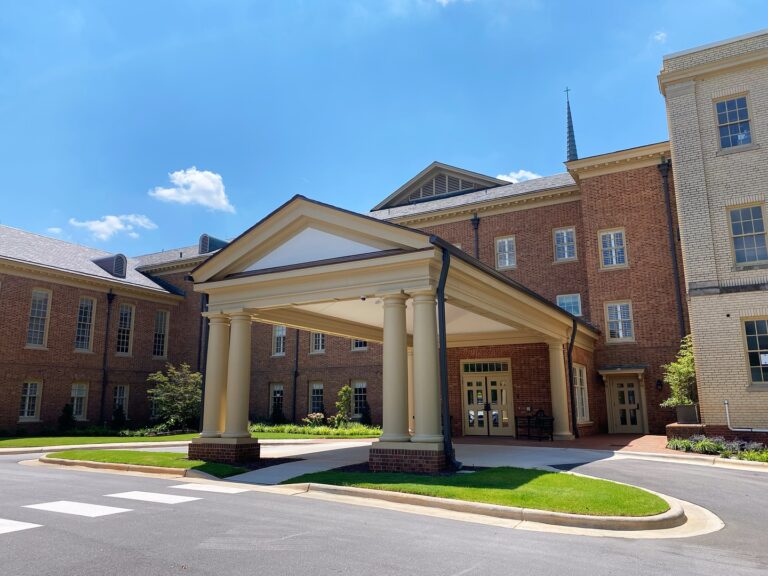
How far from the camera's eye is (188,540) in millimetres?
6703

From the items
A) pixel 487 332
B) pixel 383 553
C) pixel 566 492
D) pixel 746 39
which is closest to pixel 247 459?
pixel 566 492

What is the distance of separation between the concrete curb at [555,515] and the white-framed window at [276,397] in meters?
25.5

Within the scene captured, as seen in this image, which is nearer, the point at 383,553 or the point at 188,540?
the point at 383,553

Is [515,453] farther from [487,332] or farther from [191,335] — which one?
[191,335]

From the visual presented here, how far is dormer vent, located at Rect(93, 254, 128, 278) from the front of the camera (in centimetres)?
3550

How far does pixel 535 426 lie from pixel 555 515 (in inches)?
541

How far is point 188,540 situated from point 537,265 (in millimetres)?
24340

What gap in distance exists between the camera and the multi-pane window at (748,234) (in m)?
18.3

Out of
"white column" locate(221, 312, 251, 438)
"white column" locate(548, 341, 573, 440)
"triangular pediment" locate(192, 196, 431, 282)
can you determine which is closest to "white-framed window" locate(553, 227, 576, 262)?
"white column" locate(548, 341, 573, 440)

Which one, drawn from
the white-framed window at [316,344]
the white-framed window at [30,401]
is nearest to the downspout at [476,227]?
the white-framed window at [316,344]

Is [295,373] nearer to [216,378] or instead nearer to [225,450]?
[216,378]

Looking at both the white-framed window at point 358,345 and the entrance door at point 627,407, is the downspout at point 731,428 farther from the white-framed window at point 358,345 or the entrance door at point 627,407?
the white-framed window at point 358,345

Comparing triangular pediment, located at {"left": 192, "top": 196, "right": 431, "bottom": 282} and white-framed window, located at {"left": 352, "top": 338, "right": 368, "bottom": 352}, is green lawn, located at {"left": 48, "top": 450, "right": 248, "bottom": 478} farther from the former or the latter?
white-framed window, located at {"left": 352, "top": 338, "right": 368, "bottom": 352}

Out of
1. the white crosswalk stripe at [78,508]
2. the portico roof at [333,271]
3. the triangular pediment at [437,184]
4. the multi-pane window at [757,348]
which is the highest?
the triangular pediment at [437,184]
